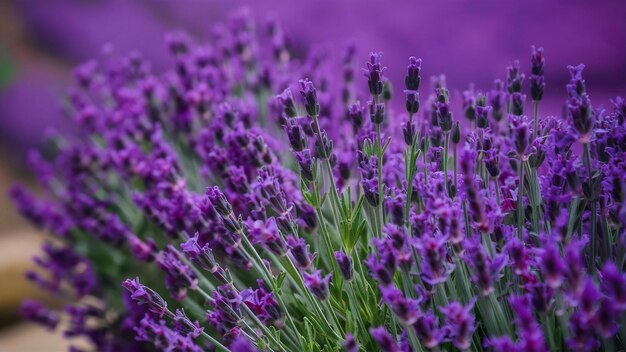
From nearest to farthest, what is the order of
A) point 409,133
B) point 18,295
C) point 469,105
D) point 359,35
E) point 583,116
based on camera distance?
point 583,116
point 409,133
point 469,105
point 18,295
point 359,35

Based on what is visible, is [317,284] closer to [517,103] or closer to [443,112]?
[443,112]

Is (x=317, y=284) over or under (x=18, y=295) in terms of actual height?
under

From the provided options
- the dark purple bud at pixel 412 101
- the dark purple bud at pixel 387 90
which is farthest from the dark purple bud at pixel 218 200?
the dark purple bud at pixel 387 90

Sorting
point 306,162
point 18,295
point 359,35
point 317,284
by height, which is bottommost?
point 317,284

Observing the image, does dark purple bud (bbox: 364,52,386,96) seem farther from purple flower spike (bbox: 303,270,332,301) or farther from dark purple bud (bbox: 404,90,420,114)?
purple flower spike (bbox: 303,270,332,301)

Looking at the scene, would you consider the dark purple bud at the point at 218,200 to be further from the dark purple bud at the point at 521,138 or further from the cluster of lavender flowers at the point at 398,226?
the dark purple bud at the point at 521,138

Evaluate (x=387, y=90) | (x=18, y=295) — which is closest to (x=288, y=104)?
(x=387, y=90)
